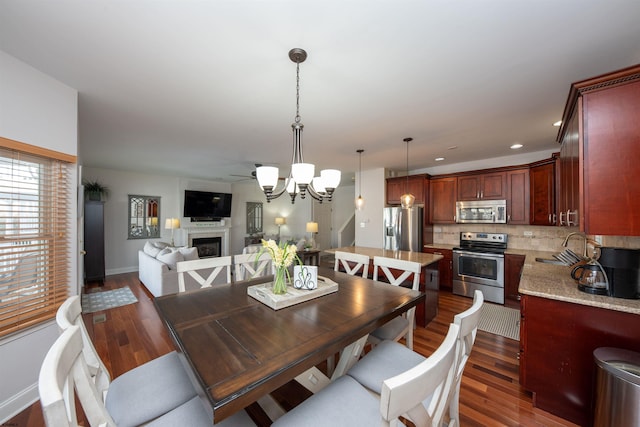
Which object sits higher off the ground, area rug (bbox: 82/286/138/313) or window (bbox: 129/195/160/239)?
window (bbox: 129/195/160/239)

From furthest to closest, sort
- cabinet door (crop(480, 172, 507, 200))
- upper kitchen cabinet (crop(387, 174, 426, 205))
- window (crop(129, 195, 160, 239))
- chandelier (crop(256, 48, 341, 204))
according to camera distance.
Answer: window (crop(129, 195, 160, 239)), upper kitchen cabinet (crop(387, 174, 426, 205)), cabinet door (crop(480, 172, 507, 200)), chandelier (crop(256, 48, 341, 204))

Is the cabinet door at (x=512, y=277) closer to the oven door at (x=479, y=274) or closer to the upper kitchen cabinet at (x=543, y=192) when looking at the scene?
the oven door at (x=479, y=274)

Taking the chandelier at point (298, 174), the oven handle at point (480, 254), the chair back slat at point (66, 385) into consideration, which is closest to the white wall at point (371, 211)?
the oven handle at point (480, 254)

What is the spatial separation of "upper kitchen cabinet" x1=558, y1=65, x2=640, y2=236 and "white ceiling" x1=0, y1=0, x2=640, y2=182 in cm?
35

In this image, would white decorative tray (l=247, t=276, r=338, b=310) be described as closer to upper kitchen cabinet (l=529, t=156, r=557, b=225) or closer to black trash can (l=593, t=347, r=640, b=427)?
black trash can (l=593, t=347, r=640, b=427)

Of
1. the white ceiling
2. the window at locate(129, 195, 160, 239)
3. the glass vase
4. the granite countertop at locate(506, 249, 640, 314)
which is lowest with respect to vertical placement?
the granite countertop at locate(506, 249, 640, 314)

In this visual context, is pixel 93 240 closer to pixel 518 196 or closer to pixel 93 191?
pixel 93 191

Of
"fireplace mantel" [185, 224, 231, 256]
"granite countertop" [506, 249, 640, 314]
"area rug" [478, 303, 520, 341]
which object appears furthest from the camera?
"fireplace mantel" [185, 224, 231, 256]

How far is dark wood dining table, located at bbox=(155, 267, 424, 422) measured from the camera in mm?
905

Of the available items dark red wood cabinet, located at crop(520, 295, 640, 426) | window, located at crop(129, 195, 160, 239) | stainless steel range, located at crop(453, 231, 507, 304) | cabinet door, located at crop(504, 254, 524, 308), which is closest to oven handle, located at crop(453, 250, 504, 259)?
stainless steel range, located at crop(453, 231, 507, 304)

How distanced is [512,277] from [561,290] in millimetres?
2465

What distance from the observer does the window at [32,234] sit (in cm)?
174

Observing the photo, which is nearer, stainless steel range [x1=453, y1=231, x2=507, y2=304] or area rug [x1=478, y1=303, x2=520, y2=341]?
area rug [x1=478, y1=303, x2=520, y2=341]

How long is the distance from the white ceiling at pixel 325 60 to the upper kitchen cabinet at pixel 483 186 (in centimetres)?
121
